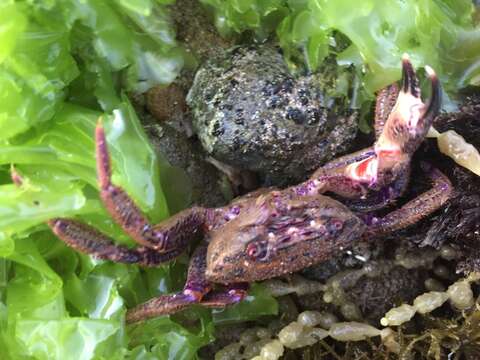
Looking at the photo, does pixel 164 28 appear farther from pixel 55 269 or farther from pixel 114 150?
pixel 55 269

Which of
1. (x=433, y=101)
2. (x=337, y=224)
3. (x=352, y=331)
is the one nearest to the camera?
(x=433, y=101)

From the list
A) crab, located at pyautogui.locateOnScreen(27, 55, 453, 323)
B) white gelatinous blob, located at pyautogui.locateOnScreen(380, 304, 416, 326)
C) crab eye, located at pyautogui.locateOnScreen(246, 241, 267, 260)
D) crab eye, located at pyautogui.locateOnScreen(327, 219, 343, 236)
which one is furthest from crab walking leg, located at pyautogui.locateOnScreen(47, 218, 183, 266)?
white gelatinous blob, located at pyautogui.locateOnScreen(380, 304, 416, 326)

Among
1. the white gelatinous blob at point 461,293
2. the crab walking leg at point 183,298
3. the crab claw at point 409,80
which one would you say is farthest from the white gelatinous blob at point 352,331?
the crab claw at point 409,80

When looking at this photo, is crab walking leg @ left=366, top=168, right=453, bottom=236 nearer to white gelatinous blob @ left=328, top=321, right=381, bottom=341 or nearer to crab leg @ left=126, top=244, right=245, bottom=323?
white gelatinous blob @ left=328, top=321, right=381, bottom=341

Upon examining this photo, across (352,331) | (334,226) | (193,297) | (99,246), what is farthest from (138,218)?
(352,331)

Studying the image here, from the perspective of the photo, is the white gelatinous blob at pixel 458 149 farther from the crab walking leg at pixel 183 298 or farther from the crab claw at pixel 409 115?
the crab walking leg at pixel 183 298

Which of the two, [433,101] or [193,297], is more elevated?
[433,101]

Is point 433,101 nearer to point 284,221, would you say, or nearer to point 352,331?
Answer: point 284,221

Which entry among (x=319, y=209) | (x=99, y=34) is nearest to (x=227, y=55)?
(x=99, y=34)
